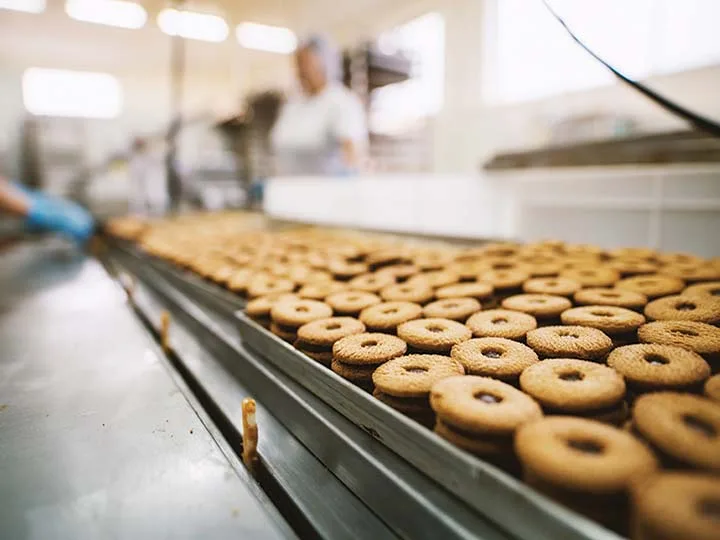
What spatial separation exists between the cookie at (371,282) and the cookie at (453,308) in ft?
0.84

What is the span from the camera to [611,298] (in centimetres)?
124

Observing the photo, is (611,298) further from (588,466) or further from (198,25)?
(198,25)

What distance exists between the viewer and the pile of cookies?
1.93ft

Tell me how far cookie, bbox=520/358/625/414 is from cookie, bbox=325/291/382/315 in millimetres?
581

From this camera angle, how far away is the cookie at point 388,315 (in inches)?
47.3

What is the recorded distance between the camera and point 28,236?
205 inches

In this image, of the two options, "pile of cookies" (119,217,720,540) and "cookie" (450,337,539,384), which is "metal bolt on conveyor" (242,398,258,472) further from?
"cookie" (450,337,539,384)

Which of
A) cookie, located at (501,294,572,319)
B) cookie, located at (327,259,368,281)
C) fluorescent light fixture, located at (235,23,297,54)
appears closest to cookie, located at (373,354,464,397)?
cookie, located at (501,294,572,319)

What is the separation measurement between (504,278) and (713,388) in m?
0.79

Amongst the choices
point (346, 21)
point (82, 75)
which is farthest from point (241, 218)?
point (82, 75)

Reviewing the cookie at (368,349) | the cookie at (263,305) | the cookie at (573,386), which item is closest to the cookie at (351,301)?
the cookie at (263,305)

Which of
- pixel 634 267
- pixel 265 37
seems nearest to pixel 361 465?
pixel 634 267

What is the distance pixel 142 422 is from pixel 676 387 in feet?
3.42

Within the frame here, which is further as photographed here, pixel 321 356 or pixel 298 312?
pixel 298 312
